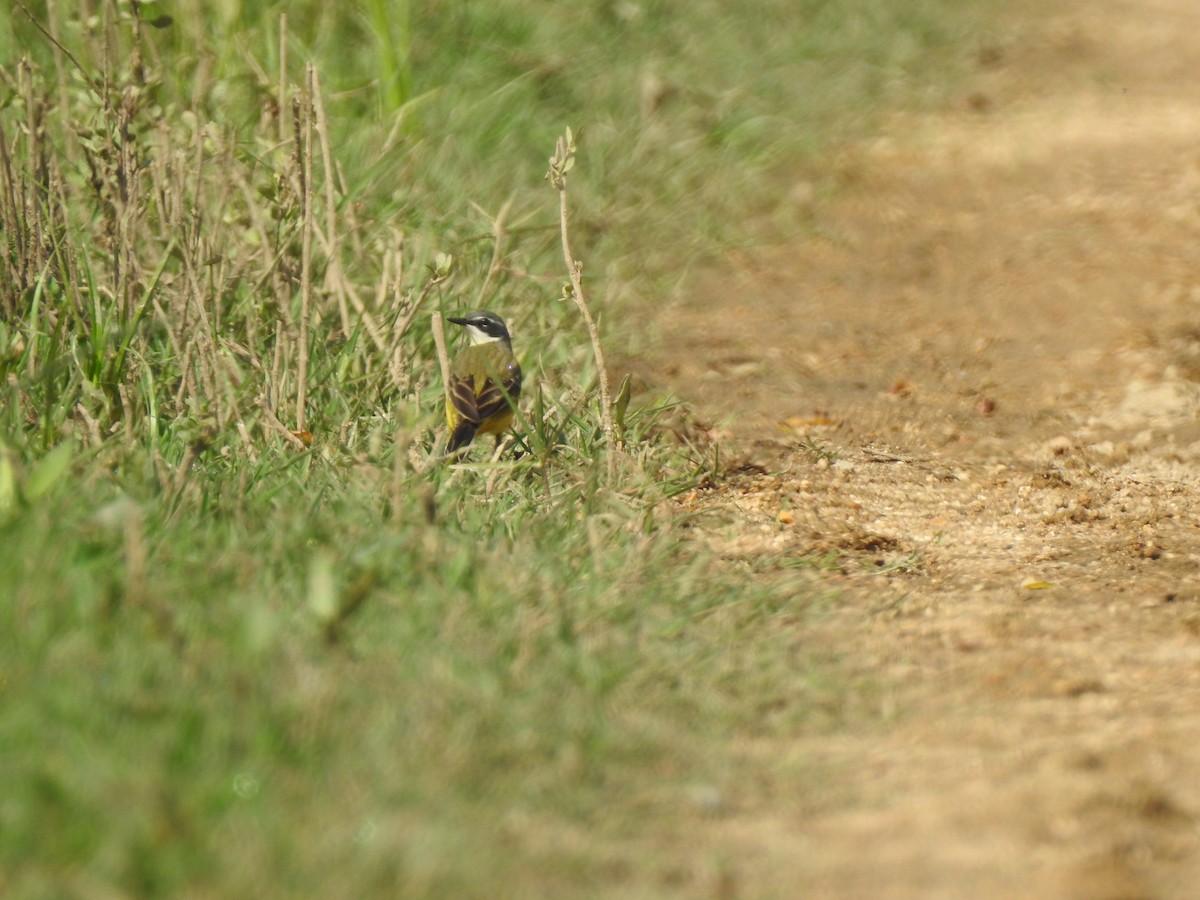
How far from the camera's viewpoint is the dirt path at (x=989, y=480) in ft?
9.80

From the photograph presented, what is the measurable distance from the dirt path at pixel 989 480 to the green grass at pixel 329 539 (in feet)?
0.63

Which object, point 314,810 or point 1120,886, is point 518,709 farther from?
point 1120,886

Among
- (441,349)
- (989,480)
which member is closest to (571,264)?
(441,349)

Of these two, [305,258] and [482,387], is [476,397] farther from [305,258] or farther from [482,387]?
[305,258]

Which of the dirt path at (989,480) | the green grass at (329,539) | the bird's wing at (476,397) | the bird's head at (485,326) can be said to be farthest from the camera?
the bird's head at (485,326)

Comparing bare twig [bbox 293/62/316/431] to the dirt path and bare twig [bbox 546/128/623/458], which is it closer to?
bare twig [bbox 546/128/623/458]

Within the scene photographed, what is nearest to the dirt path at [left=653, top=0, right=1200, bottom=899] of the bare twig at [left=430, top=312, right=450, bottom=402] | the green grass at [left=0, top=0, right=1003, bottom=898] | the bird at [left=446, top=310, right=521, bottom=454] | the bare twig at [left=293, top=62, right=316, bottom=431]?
the green grass at [left=0, top=0, right=1003, bottom=898]

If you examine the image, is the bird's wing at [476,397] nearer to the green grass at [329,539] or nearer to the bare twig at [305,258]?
the green grass at [329,539]

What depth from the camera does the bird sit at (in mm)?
4621

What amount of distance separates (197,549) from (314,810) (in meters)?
1.08

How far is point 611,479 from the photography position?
14.5 ft

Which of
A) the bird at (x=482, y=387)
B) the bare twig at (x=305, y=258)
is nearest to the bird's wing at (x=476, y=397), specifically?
the bird at (x=482, y=387)

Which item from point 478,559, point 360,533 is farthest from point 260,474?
point 478,559

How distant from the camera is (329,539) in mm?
3750
